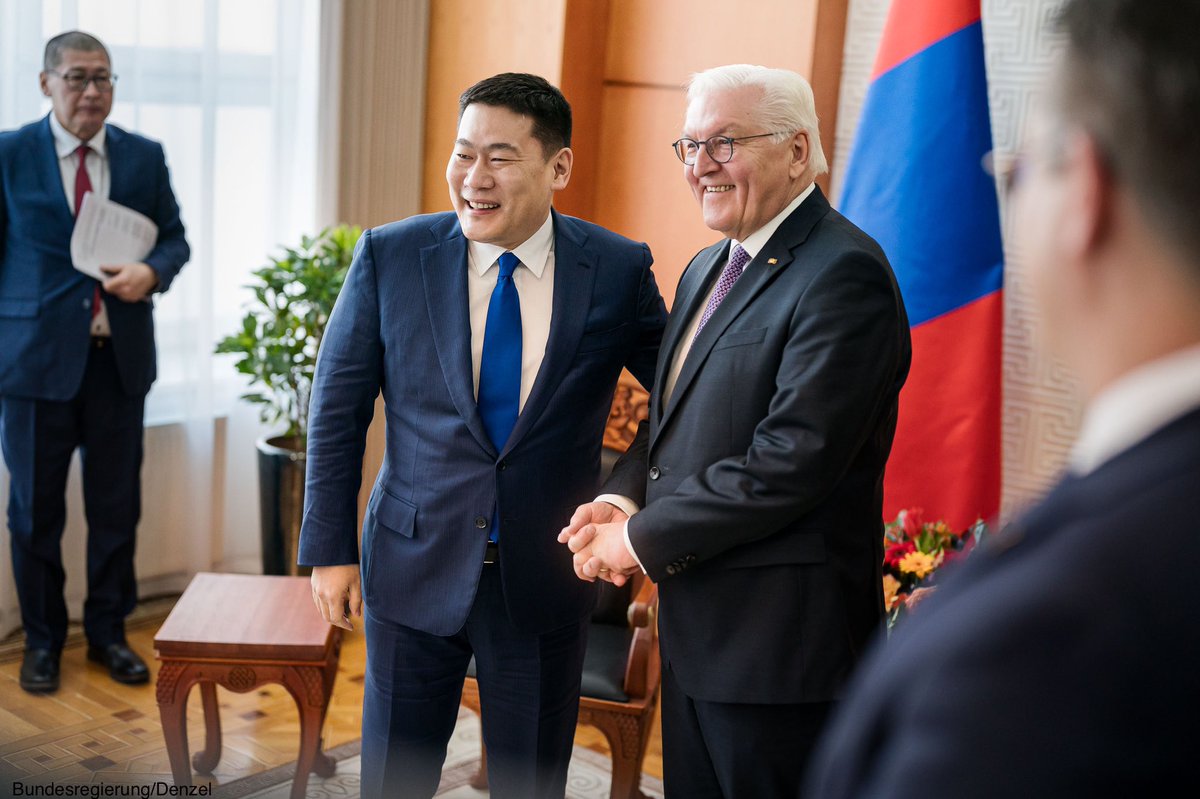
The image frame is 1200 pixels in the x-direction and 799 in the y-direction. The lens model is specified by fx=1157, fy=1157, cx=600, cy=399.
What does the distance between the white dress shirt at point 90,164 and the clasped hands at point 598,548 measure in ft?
7.46

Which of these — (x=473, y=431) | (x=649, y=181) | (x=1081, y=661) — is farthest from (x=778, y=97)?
(x=649, y=181)

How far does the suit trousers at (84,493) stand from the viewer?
3605 mm

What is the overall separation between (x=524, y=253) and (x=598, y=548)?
600 mm

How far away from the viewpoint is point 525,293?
7.18 feet

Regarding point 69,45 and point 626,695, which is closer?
point 626,695

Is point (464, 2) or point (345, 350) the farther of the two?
point (464, 2)

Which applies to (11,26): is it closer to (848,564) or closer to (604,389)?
(604,389)

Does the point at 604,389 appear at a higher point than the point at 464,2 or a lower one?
lower

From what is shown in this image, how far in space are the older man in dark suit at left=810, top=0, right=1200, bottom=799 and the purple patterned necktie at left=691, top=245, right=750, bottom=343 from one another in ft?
4.23

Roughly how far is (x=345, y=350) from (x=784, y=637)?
3.09 feet

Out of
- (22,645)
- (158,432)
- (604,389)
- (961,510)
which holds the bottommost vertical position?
(22,645)

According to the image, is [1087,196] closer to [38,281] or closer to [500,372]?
[500,372]

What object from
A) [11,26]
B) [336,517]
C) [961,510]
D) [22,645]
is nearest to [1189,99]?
[336,517]

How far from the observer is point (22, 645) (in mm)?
3965
